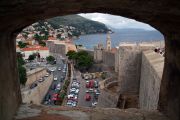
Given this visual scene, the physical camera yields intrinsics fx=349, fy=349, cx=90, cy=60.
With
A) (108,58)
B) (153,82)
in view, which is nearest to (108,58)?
(108,58)

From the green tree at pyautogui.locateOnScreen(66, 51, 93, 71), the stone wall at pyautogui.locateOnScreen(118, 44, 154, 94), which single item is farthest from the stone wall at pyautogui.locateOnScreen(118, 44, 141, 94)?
the green tree at pyautogui.locateOnScreen(66, 51, 93, 71)

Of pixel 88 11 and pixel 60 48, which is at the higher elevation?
pixel 88 11

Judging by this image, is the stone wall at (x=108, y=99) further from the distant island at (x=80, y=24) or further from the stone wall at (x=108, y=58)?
the distant island at (x=80, y=24)

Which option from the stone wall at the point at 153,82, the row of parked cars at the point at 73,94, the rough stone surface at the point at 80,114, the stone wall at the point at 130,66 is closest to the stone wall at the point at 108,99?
the stone wall at the point at 130,66

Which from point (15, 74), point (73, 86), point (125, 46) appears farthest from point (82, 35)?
point (15, 74)

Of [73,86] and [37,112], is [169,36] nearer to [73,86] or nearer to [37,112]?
[37,112]

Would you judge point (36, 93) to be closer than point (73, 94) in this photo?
Yes

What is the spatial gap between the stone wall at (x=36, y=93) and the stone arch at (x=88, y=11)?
14.3 m

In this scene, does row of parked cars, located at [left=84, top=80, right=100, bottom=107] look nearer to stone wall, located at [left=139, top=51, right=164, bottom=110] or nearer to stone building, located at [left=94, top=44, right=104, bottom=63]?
stone building, located at [left=94, top=44, right=104, bottom=63]

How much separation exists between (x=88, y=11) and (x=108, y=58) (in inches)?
1498

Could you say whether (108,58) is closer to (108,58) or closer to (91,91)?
(108,58)

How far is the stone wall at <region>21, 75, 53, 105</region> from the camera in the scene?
20.1 m

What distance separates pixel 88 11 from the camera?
3.95m

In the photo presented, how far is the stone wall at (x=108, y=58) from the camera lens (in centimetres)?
4029
